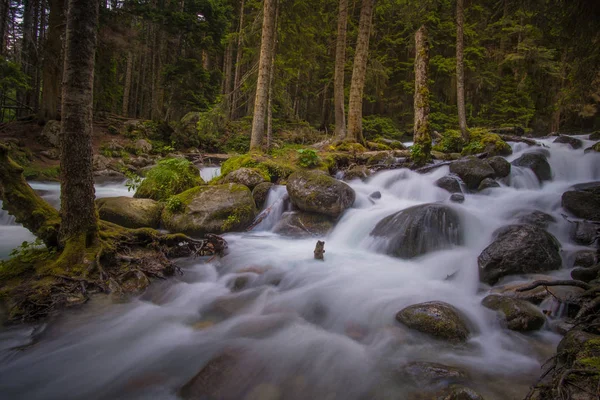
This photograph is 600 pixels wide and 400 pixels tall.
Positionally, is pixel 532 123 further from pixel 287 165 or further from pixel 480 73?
pixel 287 165

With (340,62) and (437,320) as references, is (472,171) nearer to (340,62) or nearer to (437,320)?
(437,320)

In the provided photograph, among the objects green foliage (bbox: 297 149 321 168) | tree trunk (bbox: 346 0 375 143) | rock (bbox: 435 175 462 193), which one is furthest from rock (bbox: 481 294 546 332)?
tree trunk (bbox: 346 0 375 143)

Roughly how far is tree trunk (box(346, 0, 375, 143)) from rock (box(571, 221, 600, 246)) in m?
8.64

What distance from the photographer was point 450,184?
902cm

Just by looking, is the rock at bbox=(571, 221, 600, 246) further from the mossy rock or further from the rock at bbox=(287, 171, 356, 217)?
the mossy rock

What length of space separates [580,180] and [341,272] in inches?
363

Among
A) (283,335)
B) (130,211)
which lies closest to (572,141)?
(283,335)

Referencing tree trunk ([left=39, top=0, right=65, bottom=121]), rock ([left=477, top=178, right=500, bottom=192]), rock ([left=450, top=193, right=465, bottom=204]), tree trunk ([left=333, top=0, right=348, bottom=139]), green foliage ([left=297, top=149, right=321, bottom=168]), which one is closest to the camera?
rock ([left=450, top=193, right=465, bottom=204])

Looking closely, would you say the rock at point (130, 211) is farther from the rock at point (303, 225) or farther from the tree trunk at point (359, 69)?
the tree trunk at point (359, 69)

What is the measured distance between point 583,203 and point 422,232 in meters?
3.64

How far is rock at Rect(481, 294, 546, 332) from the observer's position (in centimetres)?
391

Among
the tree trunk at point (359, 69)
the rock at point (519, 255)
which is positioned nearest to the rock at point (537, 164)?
the rock at point (519, 255)

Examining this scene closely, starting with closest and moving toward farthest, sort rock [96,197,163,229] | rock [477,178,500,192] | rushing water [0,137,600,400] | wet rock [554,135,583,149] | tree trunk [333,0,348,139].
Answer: rushing water [0,137,600,400] < rock [96,197,163,229] < rock [477,178,500,192] < wet rock [554,135,583,149] < tree trunk [333,0,348,139]

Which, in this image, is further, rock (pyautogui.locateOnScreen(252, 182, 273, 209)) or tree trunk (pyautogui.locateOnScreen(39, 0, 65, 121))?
tree trunk (pyautogui.locateOnScreen(39, 0, 65, 121))
